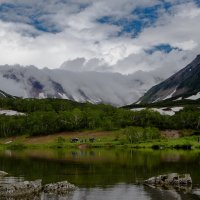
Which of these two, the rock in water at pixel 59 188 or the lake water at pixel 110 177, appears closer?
the lake water at pixel 110 177

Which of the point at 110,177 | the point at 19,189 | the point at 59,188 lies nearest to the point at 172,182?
the point at 110,177

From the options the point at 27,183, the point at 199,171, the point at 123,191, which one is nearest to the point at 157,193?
the point at 123,191

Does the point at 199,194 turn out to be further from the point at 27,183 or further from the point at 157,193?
the point at 27,183

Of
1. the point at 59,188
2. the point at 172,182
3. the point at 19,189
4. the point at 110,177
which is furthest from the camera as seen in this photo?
the point at 110,177

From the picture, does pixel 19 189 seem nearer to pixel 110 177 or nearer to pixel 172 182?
pixel 110 177

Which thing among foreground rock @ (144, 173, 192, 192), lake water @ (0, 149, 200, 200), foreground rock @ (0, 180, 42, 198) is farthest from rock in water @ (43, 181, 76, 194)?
foreground rock @ (144, 173, 192, 192)

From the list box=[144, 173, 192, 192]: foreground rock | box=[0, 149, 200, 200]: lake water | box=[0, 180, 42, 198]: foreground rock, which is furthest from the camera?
box=[144, 173, 192, 192]: foreground rock

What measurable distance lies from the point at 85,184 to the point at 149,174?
67.6 ft

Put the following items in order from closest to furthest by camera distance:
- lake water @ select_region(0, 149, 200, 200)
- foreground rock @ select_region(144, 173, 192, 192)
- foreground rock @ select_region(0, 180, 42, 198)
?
foreground rock @ select_region(0, 180, 42, 198) < lake water @ select_region(0, 149, 200, 200) < foreground rock @ select_region(144, 173, 192, 192)

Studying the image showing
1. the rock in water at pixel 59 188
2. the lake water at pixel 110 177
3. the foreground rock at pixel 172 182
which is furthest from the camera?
the foreground rock at pixel 172 182

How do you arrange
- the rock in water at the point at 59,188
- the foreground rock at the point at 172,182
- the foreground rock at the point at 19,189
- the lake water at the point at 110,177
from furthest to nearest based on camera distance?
the foreground rock at the point at 172,182 < the rock in water at the point at 59,188 < the lake water at the point at 110,177 < the foreground rock at the point at 19,189

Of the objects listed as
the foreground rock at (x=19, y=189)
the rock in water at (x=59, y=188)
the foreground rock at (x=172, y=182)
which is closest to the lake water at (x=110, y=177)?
the foreground rock at (x=172, y=182)

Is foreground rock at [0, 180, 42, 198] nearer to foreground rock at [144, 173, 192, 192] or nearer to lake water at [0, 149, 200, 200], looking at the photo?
lake water at [0, 149, 200, 200]

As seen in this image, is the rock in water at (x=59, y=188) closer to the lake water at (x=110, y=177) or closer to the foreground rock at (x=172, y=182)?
the lake water at (x=110, y=177)
